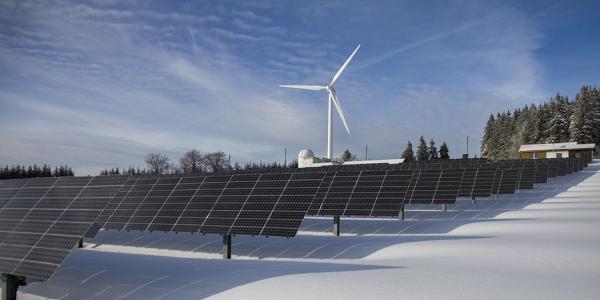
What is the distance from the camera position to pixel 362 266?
13.8m

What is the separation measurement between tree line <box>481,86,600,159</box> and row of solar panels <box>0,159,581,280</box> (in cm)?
12830

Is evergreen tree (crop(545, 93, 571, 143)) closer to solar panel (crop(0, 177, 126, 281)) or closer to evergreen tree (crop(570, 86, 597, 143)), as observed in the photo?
evergreen tree (crop(570, 86, 597, 143))

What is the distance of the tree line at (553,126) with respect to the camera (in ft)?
446

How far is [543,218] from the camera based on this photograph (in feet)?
86.5

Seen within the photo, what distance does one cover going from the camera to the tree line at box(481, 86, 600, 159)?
136 metres

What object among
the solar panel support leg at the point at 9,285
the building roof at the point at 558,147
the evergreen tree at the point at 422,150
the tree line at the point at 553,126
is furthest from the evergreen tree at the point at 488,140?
the solar panel support leg at the point at 9,285

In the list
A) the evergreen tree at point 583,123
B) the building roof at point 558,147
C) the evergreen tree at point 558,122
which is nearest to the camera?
the building roof at point 558,147

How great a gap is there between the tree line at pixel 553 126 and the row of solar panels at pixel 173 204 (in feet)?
421

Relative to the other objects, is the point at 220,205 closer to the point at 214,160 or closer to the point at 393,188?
the point at 393,188

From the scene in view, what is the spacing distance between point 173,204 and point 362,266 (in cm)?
1029

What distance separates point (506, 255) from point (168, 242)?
1601 cm

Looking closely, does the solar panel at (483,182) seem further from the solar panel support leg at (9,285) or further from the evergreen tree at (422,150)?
the evergreen tree at (422,150)

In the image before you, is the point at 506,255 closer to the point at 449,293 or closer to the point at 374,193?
the point at 449,293

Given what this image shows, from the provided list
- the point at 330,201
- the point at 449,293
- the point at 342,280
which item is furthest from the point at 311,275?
the point at 330,201
